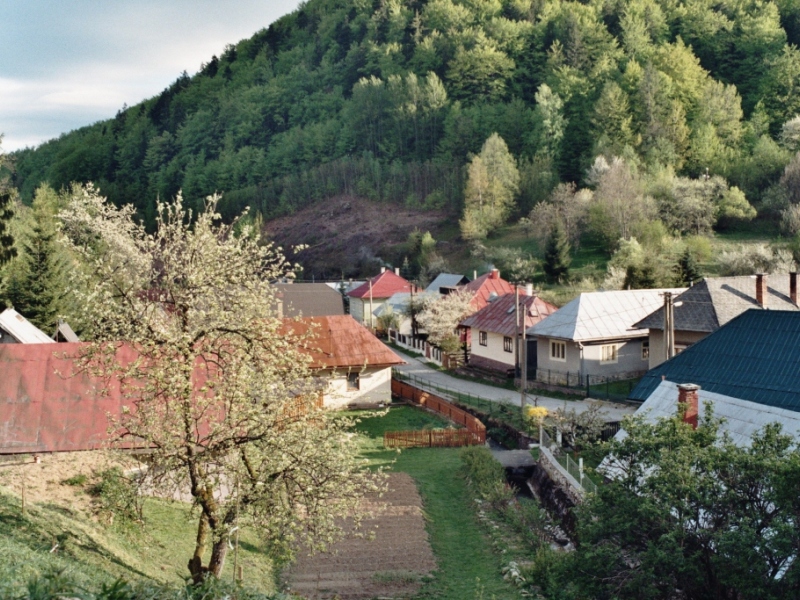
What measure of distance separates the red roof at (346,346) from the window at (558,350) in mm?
7983

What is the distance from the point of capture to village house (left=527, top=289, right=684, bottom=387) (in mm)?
33656

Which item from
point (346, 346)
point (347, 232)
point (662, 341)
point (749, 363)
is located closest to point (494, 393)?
point (346, 346)

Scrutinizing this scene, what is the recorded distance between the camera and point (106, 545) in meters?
12.3

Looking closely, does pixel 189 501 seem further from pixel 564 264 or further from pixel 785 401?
pixel 564 264

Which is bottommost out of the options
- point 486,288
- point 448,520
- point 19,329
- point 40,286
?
point 448,520

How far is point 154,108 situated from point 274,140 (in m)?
38.6

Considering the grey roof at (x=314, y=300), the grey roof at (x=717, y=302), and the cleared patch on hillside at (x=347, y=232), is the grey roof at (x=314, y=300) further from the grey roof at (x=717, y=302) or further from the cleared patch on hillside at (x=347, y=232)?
the cleared patch on hillside at (x=347, y=232)

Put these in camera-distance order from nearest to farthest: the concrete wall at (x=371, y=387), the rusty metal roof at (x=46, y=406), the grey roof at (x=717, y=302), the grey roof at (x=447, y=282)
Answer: the rusty metal roof at (x=46, y=406), the grey roof at (x=717, y=302), the concrete wall at (x=371, y=387), the grey roof at (x=447, y=282)

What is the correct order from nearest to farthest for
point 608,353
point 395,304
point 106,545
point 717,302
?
point 106,545 < point 717,302 < point 608,353 < point 395,304

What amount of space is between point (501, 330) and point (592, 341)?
5326 mm

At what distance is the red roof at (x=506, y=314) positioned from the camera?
37.5m

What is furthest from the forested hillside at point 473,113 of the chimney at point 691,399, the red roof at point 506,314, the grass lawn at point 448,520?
the chimney at point 691,399

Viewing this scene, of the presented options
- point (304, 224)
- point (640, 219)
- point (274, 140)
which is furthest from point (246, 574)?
point (274, 140)

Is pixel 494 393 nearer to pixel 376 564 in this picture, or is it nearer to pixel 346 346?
pixel 346 346
